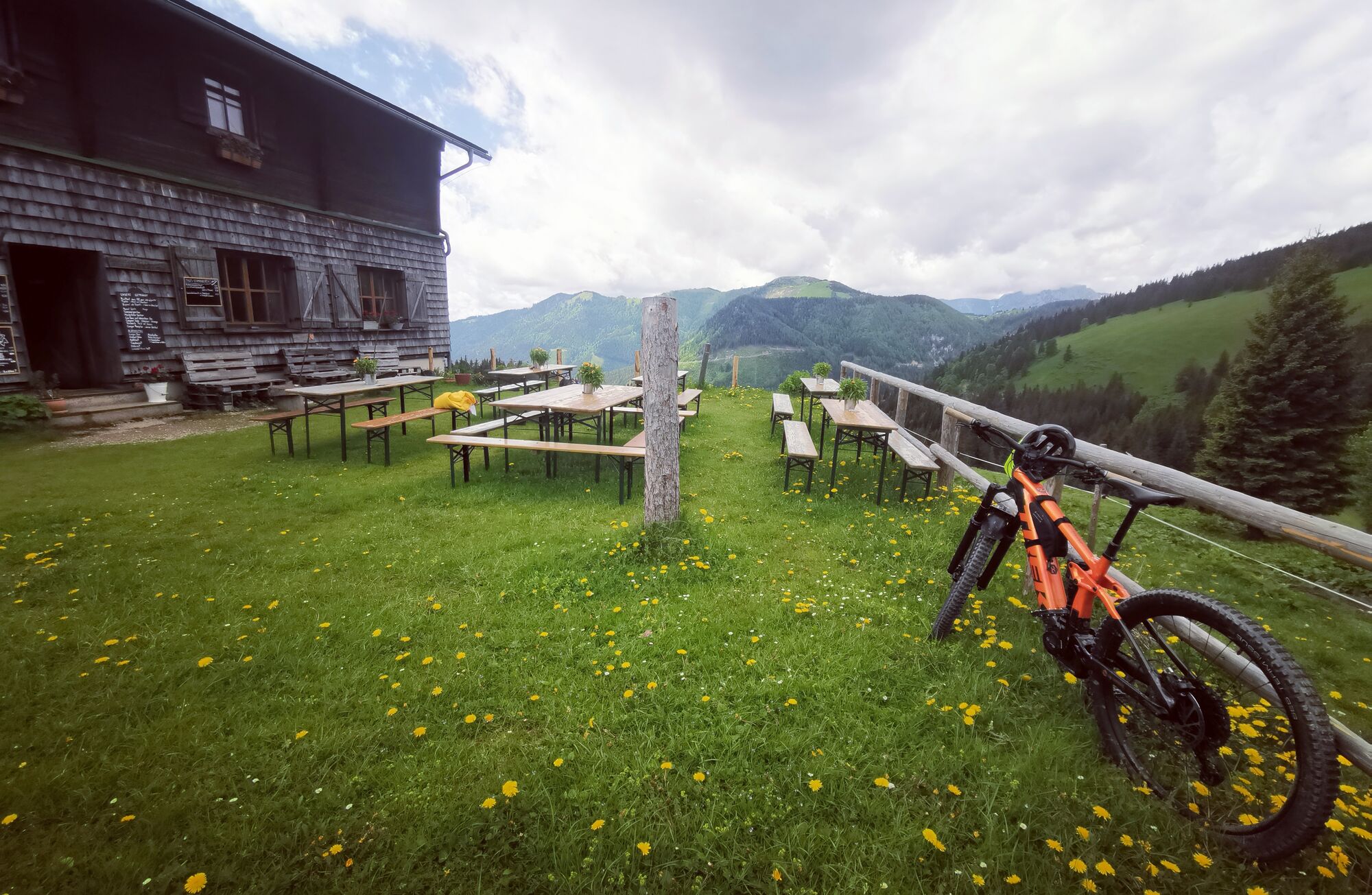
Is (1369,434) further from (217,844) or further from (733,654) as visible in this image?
(217,844)

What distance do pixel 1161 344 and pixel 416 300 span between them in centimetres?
7595

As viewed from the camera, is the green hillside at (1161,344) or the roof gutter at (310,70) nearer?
the roof gutter at (310,70)

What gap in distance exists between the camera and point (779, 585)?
400 cm

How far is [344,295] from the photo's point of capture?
12828 mm

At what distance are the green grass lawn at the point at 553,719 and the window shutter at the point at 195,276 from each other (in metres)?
6.56

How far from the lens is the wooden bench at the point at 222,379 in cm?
996

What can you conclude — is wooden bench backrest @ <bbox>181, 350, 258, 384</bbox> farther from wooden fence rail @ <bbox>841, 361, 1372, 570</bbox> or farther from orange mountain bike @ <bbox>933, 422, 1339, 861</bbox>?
wooden fence rail @ <bbox>841, 361, 1372, 570</bbox>

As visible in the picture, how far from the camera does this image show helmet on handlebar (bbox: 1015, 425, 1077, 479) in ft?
9.05

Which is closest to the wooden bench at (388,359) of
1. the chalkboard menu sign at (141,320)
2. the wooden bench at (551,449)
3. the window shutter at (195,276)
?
the window shutter at (195,276)

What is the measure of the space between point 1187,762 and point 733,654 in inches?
82.7

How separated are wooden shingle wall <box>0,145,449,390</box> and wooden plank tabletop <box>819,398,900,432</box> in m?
12.2

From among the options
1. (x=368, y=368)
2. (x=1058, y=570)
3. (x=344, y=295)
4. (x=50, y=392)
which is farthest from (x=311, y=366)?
(x=1058, y=570)

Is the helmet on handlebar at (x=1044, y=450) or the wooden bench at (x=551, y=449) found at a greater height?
the helmet on handlebar at (x=1044, y=450)

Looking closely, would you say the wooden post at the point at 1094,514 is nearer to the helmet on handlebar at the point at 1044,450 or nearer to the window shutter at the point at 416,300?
the helmet on handlebar at the point at 1044,450
